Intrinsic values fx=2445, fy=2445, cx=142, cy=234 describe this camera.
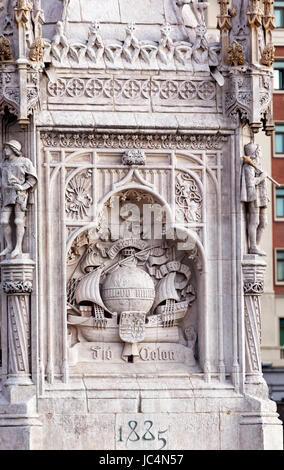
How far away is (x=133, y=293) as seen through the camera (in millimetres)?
38188

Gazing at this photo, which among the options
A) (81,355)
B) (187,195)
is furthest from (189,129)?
(81,355)

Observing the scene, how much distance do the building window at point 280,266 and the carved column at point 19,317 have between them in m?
27.3

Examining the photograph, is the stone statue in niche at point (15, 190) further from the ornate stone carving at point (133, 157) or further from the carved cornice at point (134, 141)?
the ornate stone carving at point (133, 157)

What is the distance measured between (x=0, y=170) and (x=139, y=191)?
7.26ft

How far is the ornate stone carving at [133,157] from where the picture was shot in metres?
38.2

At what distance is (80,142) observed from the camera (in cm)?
3816

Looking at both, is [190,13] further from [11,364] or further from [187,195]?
[11,364]

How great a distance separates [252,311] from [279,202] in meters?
26.2

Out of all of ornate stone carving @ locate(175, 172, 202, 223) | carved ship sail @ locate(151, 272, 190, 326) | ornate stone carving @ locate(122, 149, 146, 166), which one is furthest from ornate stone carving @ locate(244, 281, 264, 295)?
ornate stone carving @ locate(122, 149, 146, 166)
